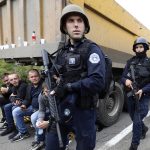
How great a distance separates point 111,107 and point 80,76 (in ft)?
11.2

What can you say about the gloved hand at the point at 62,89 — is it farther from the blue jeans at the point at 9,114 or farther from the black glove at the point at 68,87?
the blue jeans at the point at 9,114

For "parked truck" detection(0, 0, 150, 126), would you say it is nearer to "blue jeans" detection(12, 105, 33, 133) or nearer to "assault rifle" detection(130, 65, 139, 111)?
"blue jeans" detection(12, 105, 33, 133)

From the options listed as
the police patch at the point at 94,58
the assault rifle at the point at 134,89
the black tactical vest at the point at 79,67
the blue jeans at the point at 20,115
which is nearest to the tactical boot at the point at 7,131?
the blue jeans at the point at 20,115

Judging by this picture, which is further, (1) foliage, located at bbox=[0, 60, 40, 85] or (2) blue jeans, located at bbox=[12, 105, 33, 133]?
(1) foliage, located at bbox=[0, 60, 40, 85]

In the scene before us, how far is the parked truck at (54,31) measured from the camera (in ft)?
14.9

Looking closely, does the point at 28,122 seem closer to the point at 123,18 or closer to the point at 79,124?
the point at 123,18

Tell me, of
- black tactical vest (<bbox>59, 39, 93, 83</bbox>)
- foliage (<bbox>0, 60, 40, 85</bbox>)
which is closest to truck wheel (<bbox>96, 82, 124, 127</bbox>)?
foliage (<bbox>0, 60, 40, 85</bbox>)

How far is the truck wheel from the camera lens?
5.35 m

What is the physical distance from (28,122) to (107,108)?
1.53 m

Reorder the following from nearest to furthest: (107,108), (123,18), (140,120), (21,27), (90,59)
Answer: (90,59) < (140,120) < (21,27) < (107,108) < (123,18)

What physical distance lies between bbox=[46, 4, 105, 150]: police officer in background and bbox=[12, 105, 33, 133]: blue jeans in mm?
2539

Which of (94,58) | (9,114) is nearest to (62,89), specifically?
(94,58)

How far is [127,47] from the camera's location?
6734 mm

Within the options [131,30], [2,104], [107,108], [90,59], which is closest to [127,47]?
[131,30]
